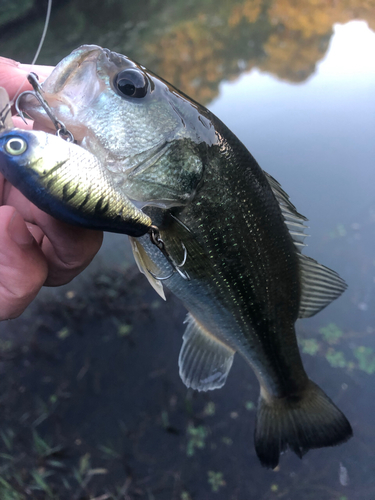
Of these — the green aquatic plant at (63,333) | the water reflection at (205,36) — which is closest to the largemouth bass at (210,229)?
the green aquatic plant at (63,333)

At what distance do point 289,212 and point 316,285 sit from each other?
1.21 ft

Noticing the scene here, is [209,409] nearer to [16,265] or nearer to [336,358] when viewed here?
[336,358]

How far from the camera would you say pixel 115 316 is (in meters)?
2.68

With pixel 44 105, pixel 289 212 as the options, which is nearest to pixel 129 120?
pixel 44 105

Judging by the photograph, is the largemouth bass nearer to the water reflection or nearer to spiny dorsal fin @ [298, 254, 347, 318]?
spiny dorsal fin @ [298, 254, 347, 318]

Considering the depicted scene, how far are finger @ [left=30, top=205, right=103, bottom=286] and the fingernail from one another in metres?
0.05

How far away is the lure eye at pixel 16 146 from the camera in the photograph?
2.03ft

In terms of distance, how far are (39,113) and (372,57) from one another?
514 cm

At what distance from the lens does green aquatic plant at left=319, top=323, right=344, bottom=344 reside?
2.42 metres

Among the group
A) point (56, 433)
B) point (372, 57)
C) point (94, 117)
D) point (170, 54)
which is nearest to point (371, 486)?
point (56, 433)

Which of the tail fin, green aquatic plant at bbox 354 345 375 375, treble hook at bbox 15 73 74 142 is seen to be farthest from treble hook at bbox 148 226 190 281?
green aquatic plant at bbox 354 345 375 375

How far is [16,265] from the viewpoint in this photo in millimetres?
955

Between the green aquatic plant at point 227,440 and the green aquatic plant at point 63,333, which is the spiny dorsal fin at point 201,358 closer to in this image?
the green aquatic plant at point 227,440

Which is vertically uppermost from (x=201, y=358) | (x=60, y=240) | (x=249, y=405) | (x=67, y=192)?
(x=67, y=192)
